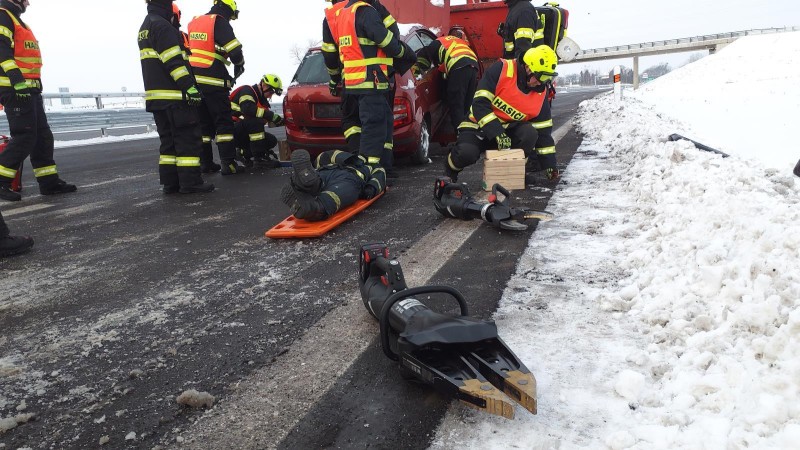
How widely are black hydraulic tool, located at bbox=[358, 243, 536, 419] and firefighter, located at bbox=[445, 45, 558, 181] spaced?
3774mm

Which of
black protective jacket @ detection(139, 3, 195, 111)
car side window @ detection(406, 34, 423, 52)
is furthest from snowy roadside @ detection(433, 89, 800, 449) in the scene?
car side window @ detection(406, 34, 423, 52)

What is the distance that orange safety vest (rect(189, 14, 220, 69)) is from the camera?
6715 millimetres

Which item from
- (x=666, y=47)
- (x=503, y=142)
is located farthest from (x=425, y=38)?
(x=666, y=47)

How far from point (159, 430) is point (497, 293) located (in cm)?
173

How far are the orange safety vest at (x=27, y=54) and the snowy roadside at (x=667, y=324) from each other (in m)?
5.85

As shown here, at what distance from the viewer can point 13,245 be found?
12.6 feet

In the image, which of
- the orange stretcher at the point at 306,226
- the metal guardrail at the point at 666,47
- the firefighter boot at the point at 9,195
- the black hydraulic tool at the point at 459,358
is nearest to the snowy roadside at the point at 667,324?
the black hydraulic tool at the point at 459,358

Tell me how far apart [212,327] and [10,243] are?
2.26 metres

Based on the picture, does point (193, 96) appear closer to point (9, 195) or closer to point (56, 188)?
point (56, 188)

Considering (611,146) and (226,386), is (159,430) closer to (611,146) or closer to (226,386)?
(226,386)

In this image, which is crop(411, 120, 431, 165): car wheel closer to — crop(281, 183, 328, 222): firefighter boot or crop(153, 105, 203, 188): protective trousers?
crop(153, 105, 203, 188): protective trousers

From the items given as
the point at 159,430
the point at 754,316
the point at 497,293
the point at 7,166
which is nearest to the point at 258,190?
the point at 7,166

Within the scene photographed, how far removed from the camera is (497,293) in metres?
2.87

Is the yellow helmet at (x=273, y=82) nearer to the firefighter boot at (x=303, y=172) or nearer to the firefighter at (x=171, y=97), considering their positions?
the firefighter at (x=171, y=97)
